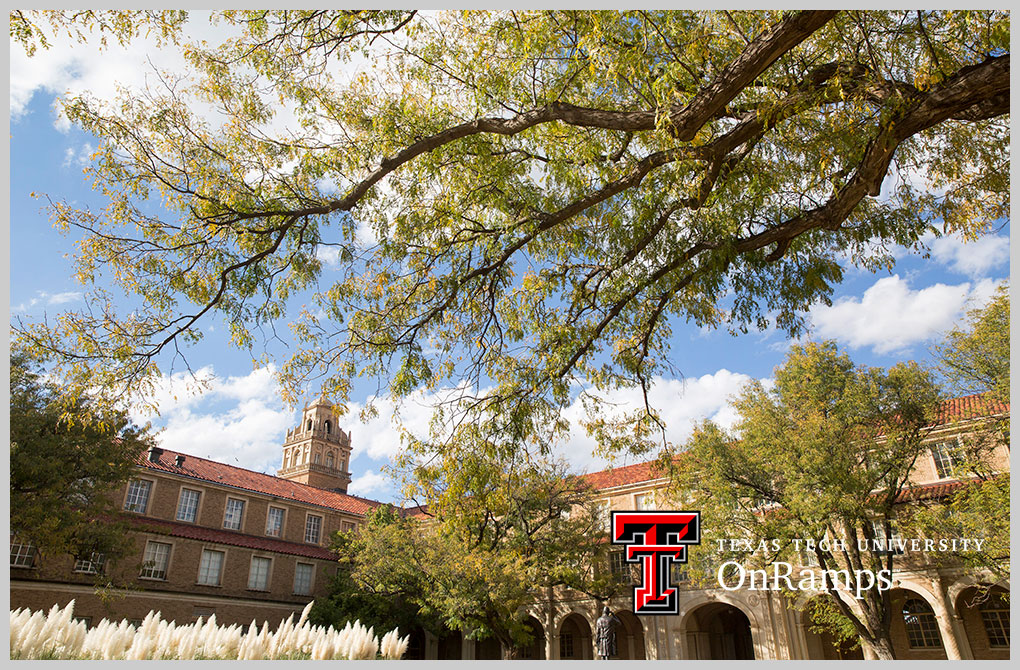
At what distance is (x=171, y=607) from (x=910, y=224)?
2888cm

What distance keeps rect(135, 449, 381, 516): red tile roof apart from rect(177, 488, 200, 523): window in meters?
0.78

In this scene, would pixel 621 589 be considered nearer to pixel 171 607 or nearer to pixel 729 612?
pixel 729 612

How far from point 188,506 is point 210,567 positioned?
10.3 ft

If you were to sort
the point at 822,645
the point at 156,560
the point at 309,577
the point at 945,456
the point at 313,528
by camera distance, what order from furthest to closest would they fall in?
the point at 313,528 < the point at 309,577 < the point at 156,560 < the point at 822,645 < the point at 945,456

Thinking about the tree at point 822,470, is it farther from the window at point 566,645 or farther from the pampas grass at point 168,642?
the window at point 566,645

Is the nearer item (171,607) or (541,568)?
(541,568)

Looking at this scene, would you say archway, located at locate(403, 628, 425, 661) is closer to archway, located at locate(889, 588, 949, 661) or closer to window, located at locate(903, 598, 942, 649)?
archway, located at locate(889, 588, 949, 661)

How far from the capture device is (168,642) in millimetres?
3543

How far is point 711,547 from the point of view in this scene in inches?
708

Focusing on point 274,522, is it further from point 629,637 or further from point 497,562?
point 629,637

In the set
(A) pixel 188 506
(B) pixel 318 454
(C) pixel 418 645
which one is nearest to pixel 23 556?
(A) pixel 188 506

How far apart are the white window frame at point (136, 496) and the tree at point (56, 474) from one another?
9.22 meters

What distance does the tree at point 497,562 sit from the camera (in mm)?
20828

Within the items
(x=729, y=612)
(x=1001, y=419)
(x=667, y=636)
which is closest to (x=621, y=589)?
(x=667, y=636)
